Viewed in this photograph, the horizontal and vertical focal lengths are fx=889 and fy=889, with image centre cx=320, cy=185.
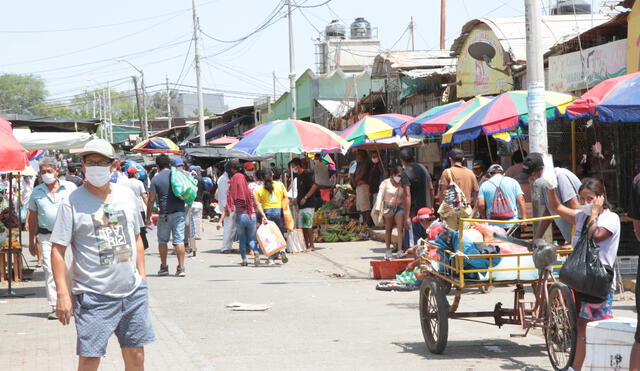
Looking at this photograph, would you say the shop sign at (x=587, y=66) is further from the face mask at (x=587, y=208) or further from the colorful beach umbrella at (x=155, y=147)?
the colorful beach umbrella at (x=155, y=147)

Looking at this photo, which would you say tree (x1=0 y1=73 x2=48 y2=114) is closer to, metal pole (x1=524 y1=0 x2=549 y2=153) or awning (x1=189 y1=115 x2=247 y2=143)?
awning (x1=189 y1=115 x2=247 y2=143)

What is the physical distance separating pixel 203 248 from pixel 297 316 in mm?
10171

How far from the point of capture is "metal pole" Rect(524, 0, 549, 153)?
33.9 ft

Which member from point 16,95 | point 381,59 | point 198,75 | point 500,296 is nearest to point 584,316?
point 500,296

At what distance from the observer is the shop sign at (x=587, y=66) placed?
14.3 meters

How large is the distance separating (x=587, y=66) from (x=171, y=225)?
298 inches

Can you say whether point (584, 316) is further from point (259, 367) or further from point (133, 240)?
point (133, 240)

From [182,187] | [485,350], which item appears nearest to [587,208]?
[485,350]

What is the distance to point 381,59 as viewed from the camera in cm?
2645

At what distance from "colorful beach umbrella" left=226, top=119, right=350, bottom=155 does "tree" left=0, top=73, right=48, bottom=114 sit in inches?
5527

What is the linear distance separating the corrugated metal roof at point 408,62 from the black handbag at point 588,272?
1819cm

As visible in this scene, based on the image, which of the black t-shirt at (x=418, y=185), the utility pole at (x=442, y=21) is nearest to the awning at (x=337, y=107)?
the utility pole at (x=442, y=21)

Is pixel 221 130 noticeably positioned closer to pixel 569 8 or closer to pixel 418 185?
pixel 569 8

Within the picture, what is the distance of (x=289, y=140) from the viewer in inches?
682
